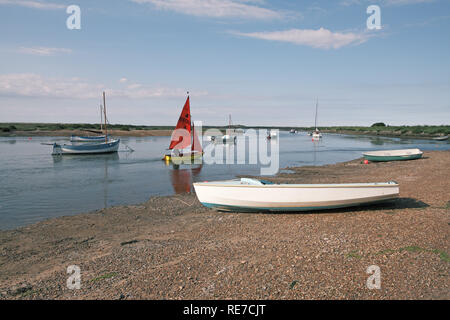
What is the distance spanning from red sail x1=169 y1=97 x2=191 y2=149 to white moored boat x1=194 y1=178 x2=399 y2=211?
17383mm

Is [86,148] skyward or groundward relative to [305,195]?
skyward

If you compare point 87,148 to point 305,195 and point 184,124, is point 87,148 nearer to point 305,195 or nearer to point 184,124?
point 184,124

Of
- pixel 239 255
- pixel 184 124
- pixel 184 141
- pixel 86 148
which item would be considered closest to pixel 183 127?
pixel 184 124

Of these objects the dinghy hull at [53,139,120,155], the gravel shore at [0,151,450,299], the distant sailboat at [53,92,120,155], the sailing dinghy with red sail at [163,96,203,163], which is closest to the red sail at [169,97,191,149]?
the sailing dinghy with red sail at [163,96,203,163]

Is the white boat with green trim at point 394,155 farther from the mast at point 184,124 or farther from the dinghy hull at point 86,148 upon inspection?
the dinghy hull at point 86,148

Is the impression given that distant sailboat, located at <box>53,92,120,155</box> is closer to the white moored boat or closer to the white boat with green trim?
the white boat with green trim

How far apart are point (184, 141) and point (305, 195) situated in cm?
1968

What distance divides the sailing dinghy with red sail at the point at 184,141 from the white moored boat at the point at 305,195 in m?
17.6

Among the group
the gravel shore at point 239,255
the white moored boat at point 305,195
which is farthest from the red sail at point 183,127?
the white moored boat at point 305,195

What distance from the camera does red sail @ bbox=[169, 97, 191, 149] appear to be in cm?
2713

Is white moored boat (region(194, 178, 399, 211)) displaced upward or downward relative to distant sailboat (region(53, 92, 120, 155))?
downward

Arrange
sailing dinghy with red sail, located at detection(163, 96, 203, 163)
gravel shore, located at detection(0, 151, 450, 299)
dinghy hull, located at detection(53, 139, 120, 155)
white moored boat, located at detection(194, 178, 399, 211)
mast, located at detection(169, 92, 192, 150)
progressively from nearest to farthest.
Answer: gravel shore, located at detection(0, 151, 450, 299) < white moored boat, located at detection(194, 178, 399, 211) < mast, located at detection(169, 92, 192, 150) < sailing dinghy with red sail, located at detection(163, 96, 203, 163) < dinghy hull, located at detection(53, 139, 120, 155)

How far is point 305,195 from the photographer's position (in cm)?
1023
